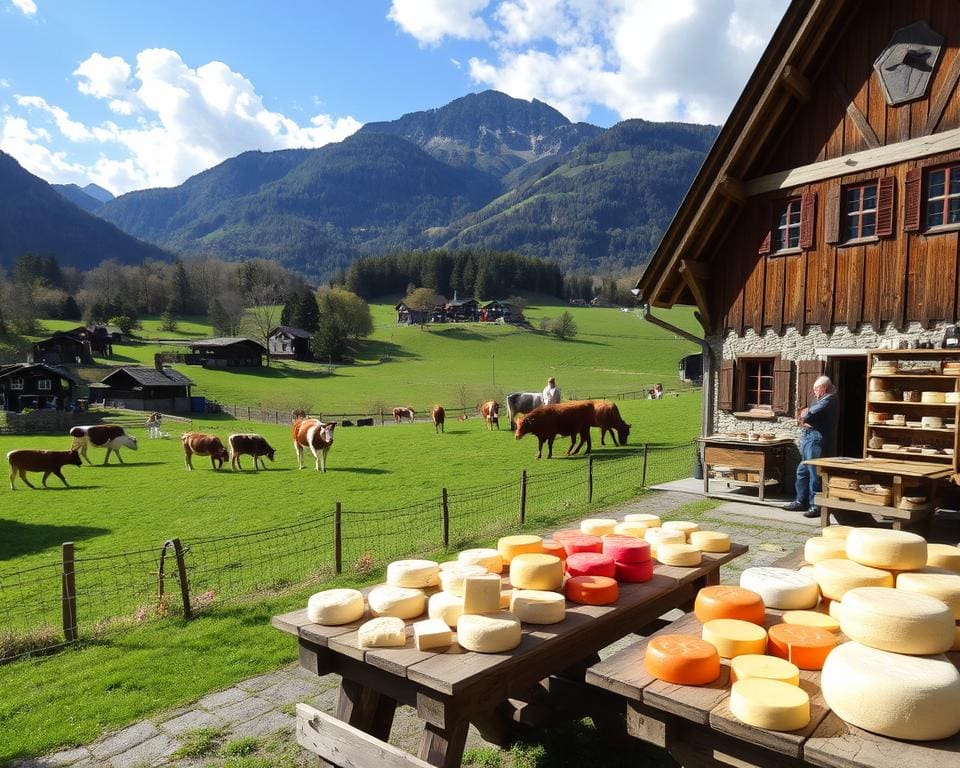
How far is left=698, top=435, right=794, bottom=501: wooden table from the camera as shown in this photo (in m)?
13.1

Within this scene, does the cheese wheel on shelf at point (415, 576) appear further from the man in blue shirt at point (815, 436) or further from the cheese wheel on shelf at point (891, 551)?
the man in blue shirt at point (815, 436)

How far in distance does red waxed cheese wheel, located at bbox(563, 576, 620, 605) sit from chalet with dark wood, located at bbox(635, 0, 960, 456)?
35.6ft

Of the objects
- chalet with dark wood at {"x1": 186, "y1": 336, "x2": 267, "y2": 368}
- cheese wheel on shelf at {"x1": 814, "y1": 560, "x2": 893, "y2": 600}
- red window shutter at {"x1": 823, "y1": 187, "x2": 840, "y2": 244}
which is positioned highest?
red window shutter at {"x1": 823, "y1": 187, "x2": 840, "y2": 244}

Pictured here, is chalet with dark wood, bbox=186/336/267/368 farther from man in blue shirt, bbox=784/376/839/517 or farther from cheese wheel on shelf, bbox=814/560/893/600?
cheese wheel on shelf, bbox=814/560/893/600

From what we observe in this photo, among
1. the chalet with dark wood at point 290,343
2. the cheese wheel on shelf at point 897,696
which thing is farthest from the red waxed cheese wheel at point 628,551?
the chalet with dark wood at point 290,343

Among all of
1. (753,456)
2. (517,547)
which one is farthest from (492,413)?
(517,547)

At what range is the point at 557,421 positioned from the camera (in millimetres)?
22906

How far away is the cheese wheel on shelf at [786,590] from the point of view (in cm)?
381

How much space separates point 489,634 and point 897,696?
1.81 m

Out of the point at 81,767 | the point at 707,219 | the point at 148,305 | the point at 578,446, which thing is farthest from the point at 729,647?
the point at 148,305

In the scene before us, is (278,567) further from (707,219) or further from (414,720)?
(707,219)

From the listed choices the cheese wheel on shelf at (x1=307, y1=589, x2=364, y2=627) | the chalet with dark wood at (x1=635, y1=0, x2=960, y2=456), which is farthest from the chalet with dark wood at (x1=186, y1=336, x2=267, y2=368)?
the cheese wheel on shelf at (x1=307, y1=589, x2=364, y2=627)

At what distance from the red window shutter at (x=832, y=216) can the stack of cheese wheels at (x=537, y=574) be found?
11.9 meters

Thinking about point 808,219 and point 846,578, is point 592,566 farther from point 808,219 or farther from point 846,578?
point 808,219
